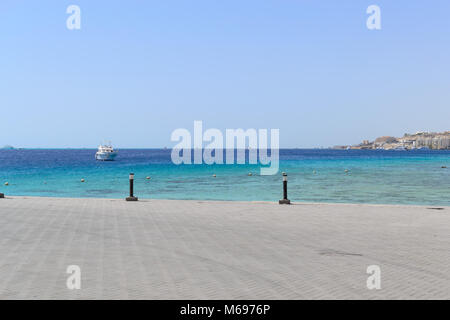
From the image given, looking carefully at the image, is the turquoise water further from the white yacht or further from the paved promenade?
the white yacht

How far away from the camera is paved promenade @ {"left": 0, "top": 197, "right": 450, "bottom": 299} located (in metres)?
7.01

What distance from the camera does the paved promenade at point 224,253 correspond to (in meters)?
7.01

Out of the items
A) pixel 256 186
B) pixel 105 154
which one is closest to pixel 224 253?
pixel 256 186

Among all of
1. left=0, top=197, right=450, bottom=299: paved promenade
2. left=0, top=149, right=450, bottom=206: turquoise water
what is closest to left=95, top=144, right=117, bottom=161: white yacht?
left=0, top=149, right=450, bottom=206: turquoise water

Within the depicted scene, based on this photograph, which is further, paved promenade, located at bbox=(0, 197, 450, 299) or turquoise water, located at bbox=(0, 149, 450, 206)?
turquoise water, located at bbox=(0, 149, 450, 206)

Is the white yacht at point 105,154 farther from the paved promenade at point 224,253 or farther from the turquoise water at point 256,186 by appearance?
the paved promenade at point 224,253

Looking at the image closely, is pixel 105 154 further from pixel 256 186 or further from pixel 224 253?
pixel 224 253

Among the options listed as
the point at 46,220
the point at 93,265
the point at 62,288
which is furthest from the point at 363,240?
the point at 46,220

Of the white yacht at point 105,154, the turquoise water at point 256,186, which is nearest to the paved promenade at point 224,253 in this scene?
A: the turquoise water at point 256,186

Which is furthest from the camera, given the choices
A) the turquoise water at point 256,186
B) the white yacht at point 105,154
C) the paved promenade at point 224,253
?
the white yacht at point 105,154

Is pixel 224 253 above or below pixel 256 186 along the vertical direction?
above

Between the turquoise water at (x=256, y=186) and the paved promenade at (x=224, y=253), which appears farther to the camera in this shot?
the turquoise water at (x=256, y=186)

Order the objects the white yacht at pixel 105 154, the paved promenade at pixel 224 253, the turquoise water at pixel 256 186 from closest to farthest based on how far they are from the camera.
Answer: the paved promenade at pixel 224 253 < the turquoise water at pixel 256 186 < the white yacht at pixel 105 154

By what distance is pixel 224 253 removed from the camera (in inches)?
384
